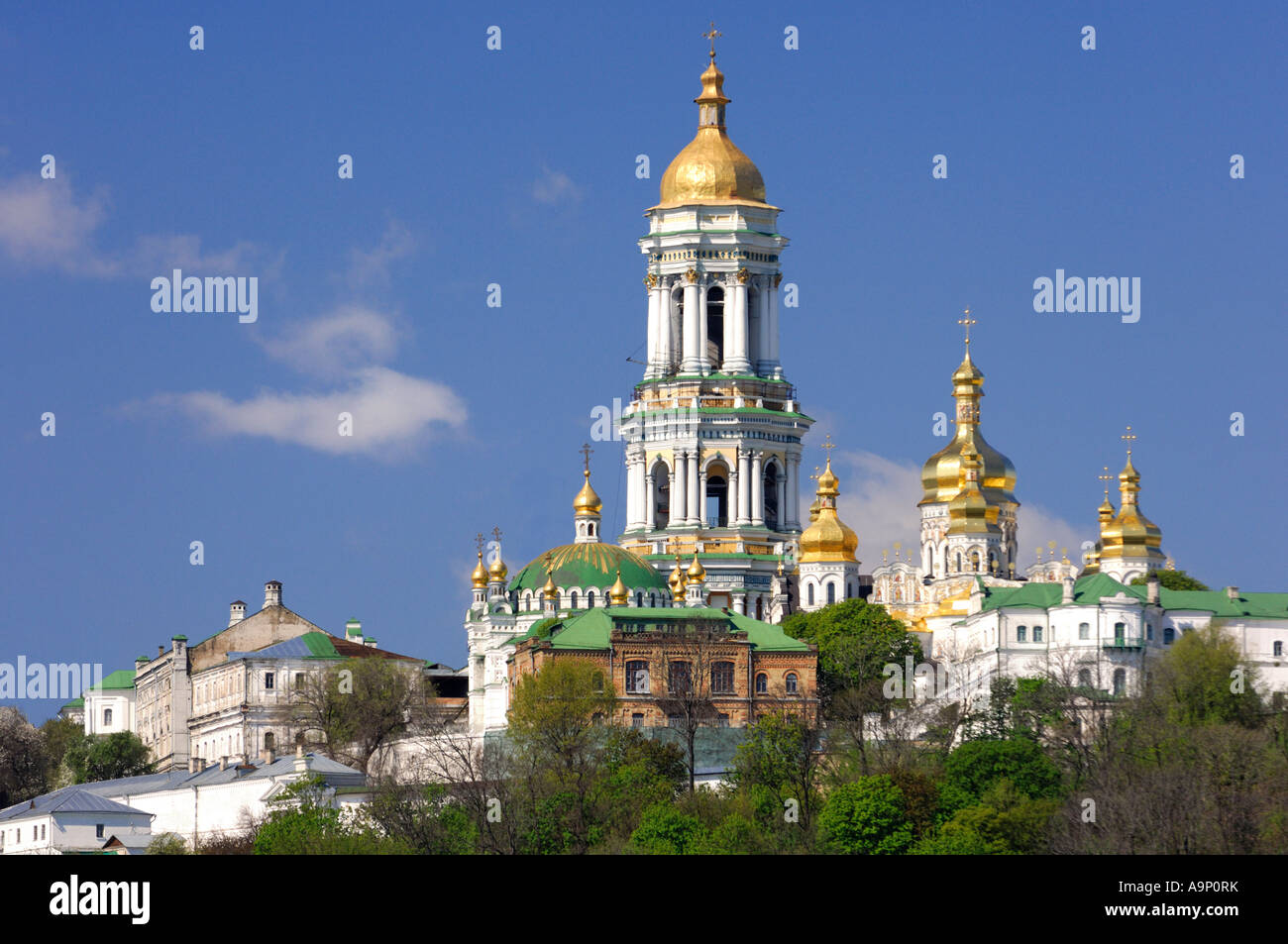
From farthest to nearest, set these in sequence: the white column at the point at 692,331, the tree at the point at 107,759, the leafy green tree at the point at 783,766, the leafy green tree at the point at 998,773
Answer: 1. the white column at the point at 692,331
2. the tree at the point at 107,759
3. the leafy green tree at the point at 783,766
4. the leafy green tree at the point at 998,773

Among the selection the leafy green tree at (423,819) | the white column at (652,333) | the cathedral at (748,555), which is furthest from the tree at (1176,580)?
the leafy green tree at (423,819)

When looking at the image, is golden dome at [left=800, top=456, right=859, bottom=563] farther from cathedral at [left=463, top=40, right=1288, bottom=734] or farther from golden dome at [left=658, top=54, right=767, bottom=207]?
golden dome at [left=658, top=54, right=767, bottom=207]

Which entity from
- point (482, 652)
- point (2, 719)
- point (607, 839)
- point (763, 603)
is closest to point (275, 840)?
point (607, 839)

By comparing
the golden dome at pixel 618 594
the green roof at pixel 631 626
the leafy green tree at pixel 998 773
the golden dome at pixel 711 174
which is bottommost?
the leafy green tree at pixel 998 773

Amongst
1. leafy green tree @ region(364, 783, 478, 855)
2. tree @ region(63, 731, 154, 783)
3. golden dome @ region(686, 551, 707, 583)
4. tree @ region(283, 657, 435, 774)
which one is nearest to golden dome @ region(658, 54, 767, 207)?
golden dome @ region(686, 551, 707, 583)

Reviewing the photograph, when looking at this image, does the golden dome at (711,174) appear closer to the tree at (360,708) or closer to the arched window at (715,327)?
the arched window at (715,327)
